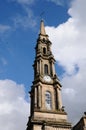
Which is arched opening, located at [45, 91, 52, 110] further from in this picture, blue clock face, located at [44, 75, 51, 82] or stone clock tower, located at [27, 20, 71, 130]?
blue clock face, located at [44, 75, 51, 82]

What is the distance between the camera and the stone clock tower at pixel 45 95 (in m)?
45.1

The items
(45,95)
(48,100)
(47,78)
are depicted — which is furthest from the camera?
(47,78)

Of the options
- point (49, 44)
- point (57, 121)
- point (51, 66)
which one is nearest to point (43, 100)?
point (57, 121)

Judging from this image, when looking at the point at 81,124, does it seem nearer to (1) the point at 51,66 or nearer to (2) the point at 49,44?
(1) the point at 51,66

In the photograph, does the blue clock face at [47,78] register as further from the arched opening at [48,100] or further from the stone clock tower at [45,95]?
the arched opening at [48,100]

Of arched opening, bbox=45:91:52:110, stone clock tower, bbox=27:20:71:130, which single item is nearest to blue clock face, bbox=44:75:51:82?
stone clock tower, bbox=27:20:71:130

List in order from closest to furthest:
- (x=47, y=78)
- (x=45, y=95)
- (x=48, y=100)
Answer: (x=48, y=100) → (x=45, y=95) → (x=47, y=78)

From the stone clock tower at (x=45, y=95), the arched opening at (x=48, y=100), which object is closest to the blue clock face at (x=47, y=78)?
the stone clock tower at (x=45, y=95)

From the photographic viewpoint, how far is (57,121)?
150 ft

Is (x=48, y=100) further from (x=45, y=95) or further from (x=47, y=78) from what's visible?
(x=47, y=78)

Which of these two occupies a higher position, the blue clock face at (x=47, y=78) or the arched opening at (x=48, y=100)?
the blue clock face at (x=47, y=78)

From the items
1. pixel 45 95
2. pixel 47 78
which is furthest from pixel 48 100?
pixel 47 78

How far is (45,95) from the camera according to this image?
50469 millimetres

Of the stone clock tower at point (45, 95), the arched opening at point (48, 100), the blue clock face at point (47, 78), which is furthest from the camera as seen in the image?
the blue clock face at point (47, 78)
